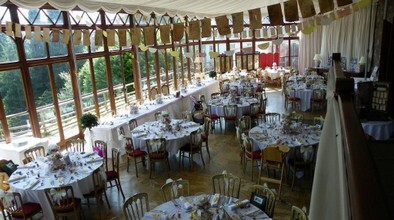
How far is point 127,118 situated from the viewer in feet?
28.4

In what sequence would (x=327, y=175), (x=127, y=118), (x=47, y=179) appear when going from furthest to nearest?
1. (x=127, y=118)
2. (x=47, y=179)
3. (x=327, y=175)

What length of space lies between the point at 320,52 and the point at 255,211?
46.1ft

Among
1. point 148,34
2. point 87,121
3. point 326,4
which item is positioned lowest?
point 87,121

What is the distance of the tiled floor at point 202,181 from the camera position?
215 inches

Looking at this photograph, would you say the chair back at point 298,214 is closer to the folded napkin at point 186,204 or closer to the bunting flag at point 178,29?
the folded napkin at point 186,204

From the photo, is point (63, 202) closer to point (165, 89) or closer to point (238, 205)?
point (238, 205)

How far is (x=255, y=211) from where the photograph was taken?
149 inches

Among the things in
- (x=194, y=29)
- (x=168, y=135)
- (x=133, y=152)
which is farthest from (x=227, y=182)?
(x=133, y=152)

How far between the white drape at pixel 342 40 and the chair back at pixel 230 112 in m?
5.35

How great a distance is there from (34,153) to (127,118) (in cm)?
261

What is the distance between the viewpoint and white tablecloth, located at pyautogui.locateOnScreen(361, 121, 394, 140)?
6.04m

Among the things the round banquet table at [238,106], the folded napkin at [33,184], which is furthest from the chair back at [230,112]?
the folded napkin at [33,184]

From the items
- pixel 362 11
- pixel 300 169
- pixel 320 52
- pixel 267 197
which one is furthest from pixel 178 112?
pixel 320 52

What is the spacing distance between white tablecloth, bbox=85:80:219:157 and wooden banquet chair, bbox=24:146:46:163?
1.43 metres
